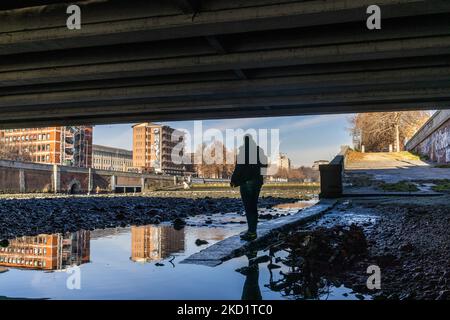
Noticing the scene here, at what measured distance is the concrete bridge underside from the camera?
862 cm

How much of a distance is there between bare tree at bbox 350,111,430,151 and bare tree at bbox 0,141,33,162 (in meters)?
84.2

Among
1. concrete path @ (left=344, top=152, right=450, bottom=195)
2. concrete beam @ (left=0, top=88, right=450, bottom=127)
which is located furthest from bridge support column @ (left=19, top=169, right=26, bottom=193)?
concrete path @ (left=344, top=152, right=450, bottom=195)

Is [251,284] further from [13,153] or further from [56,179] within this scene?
[13,153]

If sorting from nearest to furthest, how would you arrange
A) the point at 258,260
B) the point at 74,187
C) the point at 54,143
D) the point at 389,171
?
1. the point at 258,260
2. the point at 389,171
3. the point at 74,187
4. the point at 54,143

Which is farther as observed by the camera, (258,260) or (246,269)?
(258,260)

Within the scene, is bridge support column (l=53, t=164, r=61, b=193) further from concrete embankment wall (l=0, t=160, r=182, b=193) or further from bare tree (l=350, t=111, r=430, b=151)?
bare tree (l=350, t=111, r=430, b=151)

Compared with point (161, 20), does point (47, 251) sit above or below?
below

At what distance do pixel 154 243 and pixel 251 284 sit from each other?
11.0 feet

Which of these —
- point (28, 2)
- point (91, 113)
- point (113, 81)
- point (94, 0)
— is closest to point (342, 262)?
point (94, 0)

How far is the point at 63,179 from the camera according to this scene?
74688 millimetres

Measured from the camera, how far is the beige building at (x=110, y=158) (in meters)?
164

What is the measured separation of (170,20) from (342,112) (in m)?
12.4

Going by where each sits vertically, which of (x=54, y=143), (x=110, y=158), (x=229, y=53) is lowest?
(x=229, y=53)

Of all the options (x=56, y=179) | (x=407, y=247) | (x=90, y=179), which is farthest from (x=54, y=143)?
(x=407, y=247)
